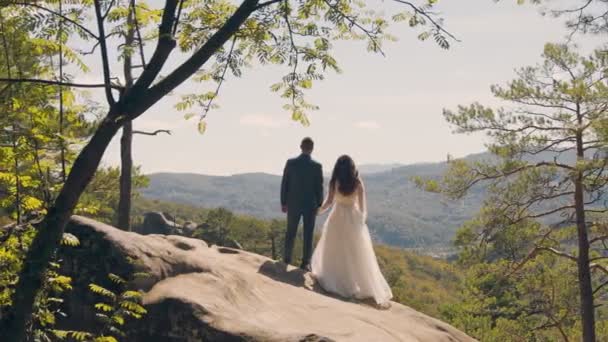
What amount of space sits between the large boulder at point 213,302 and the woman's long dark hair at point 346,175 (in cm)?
196

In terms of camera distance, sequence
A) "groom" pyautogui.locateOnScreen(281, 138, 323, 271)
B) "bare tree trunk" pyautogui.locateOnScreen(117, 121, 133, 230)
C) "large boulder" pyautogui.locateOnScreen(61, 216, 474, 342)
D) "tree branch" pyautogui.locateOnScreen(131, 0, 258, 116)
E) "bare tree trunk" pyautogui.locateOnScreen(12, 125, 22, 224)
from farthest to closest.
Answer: "bare tree trunk" pyautogui.locateOnScreen(117, 121, 133, 230)
"groom" pyautogui.locateOnScreen(281, 138, 323, 271)
"large boulder" pyautogui.locateOnScreen(61, 216, 474, 342)
"bare tree trunk" pyautogui.locateOnScreen(12, 125, 22, 224)
"tree branch" pyautogui.locateOnScreen(131, 0, 258, 116)

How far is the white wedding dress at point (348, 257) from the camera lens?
424 inches

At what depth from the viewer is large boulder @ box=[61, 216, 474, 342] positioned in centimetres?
738

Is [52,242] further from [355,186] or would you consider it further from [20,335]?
[355,186]

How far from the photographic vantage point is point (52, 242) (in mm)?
5191

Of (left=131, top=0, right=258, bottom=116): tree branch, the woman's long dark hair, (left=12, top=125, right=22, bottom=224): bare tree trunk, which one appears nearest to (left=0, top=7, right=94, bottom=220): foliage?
(left=12, top=125, right=22, bottom=224): bare tree trunk

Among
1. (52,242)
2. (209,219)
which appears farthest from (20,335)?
(209,219)

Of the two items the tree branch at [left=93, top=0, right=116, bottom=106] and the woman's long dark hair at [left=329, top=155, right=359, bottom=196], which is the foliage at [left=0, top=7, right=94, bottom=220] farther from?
the woman's long dark hair at [left=329, top=155, right=359, bottom=196]

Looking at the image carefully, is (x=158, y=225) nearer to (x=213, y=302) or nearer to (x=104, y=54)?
(x=213, y=302)

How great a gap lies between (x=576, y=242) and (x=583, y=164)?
200 inches

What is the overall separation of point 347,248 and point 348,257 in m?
0.19

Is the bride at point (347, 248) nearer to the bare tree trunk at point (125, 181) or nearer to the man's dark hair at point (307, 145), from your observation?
the man's dark hair at point (307, 145)

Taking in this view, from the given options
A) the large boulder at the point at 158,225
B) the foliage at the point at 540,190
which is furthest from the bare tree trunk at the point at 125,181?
the large boulder at the point at 158,225

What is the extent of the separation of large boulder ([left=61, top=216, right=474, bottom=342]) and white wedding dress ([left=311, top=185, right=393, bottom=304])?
1.41 ft
